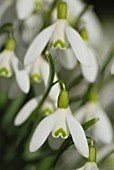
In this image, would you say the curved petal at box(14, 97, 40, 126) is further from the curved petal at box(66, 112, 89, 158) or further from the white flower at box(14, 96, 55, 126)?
the curved petal at box(66, 112, 89, 158)

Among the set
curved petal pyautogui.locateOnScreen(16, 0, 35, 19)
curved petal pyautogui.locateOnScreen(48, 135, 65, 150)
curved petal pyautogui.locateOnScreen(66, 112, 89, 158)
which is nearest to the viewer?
curved petal pyautogui.locateOnScreen(66, 112, 89, 158)

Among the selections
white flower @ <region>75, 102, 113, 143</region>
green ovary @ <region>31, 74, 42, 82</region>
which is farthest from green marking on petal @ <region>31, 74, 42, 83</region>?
white flower @ <region>75, 102, 113, 143</region>

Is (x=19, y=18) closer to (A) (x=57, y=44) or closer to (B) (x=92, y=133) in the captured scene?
(A) (x=57, y=44)

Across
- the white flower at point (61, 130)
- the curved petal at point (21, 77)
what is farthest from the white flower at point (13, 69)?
the white flower at point (61, 130)

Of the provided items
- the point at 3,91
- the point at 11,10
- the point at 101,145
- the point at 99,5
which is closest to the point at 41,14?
the point at 11,10

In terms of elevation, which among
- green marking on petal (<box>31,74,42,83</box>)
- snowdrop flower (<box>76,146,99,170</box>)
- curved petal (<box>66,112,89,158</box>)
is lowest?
snowdrop flower (<box>76,146,99,170</box>)

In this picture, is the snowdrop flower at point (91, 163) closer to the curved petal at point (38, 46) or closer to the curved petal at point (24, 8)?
the curved petal at point (38, 46)

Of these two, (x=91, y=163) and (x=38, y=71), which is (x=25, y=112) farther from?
(x=91, y=163)
